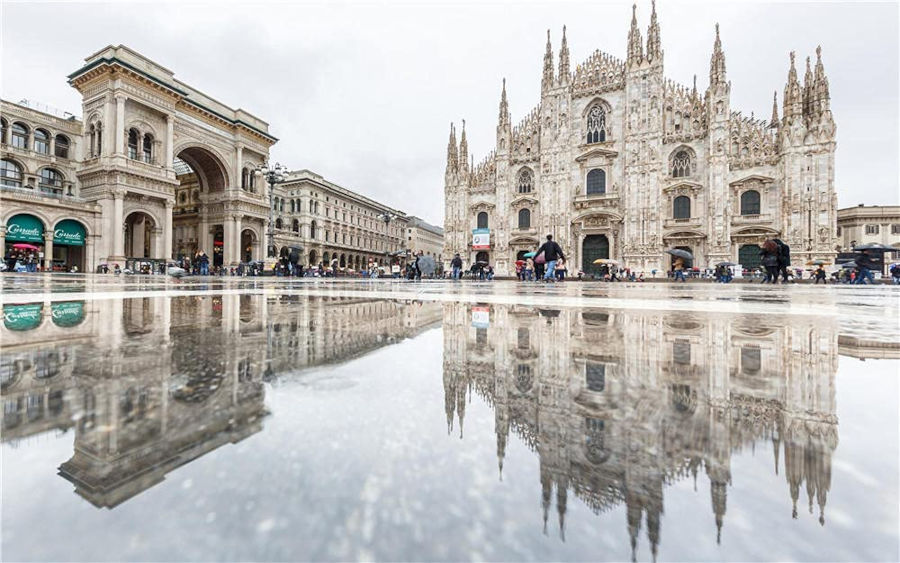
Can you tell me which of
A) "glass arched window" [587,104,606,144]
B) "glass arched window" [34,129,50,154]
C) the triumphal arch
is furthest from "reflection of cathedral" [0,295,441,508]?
"glass arched window" [34,129,50,154]

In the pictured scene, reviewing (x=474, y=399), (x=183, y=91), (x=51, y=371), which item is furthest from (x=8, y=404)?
(x=183, y=91)

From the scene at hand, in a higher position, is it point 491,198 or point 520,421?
point 491,198

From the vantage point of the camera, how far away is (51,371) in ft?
3.40

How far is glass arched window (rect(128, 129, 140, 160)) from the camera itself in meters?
24.0

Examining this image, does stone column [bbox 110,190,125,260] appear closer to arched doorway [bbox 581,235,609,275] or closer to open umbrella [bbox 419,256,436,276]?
open umbrella [bbox 419,256,436,276]

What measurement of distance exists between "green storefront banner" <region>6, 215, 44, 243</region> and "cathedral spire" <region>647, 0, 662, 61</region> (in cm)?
3727

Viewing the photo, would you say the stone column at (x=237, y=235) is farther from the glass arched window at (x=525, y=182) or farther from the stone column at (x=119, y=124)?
the glass arched window at (x=525, y=182)

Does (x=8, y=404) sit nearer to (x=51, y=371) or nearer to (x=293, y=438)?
(x=51, y=371)

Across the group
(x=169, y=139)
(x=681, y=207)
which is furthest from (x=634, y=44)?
(x=169, y=139)

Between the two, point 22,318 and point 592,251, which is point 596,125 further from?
point 22,318

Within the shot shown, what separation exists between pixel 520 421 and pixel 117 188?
1155 inches

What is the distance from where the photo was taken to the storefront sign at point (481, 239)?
2925 centimetres

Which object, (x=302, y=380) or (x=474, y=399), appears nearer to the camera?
(x=474, y=399)

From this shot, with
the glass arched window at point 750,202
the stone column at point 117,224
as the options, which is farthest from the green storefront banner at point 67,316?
the glass arched window at point 750,202
